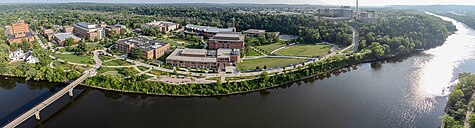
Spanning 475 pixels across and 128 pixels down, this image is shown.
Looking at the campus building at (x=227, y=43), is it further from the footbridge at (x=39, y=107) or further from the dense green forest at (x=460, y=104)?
the dense green forest at (x=460, y=104)

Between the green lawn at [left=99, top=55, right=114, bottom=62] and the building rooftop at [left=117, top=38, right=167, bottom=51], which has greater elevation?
the building rooftop at [left=117, top=38, right=167, bottom=51]

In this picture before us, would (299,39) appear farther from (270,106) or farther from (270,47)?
(270,106)

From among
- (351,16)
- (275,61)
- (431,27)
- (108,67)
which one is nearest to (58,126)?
(108,67)

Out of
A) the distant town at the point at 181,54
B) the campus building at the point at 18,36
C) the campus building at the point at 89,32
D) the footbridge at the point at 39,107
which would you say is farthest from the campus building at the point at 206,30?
the footbridge at the point at 39,107

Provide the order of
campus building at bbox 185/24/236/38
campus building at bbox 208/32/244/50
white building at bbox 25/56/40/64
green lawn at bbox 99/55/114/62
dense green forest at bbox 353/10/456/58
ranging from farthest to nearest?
campus building at bbox 185/24/236/38 < dense green forest at bbox 353/10/456/58 < campus building at bbox 208/32/244/50 < green lawn at bbox 99/55/114/62 < white building at bbox 25/56/40/64

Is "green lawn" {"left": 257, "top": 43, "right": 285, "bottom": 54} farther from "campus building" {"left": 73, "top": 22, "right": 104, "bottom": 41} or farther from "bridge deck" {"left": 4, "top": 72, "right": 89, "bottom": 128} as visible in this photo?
"campus building" {"left": 73, "top": 22, "right": 104, "bottom": 41}

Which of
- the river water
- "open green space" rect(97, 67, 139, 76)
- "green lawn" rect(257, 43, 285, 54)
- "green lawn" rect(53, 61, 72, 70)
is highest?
"green lawn" rect(257, 43, 285, 54)

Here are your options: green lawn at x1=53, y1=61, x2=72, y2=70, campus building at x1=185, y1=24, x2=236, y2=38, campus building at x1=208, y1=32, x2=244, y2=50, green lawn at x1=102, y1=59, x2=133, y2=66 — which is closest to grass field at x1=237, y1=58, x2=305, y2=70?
campus building at x1=208, y1=32, x2=244, y2=50
